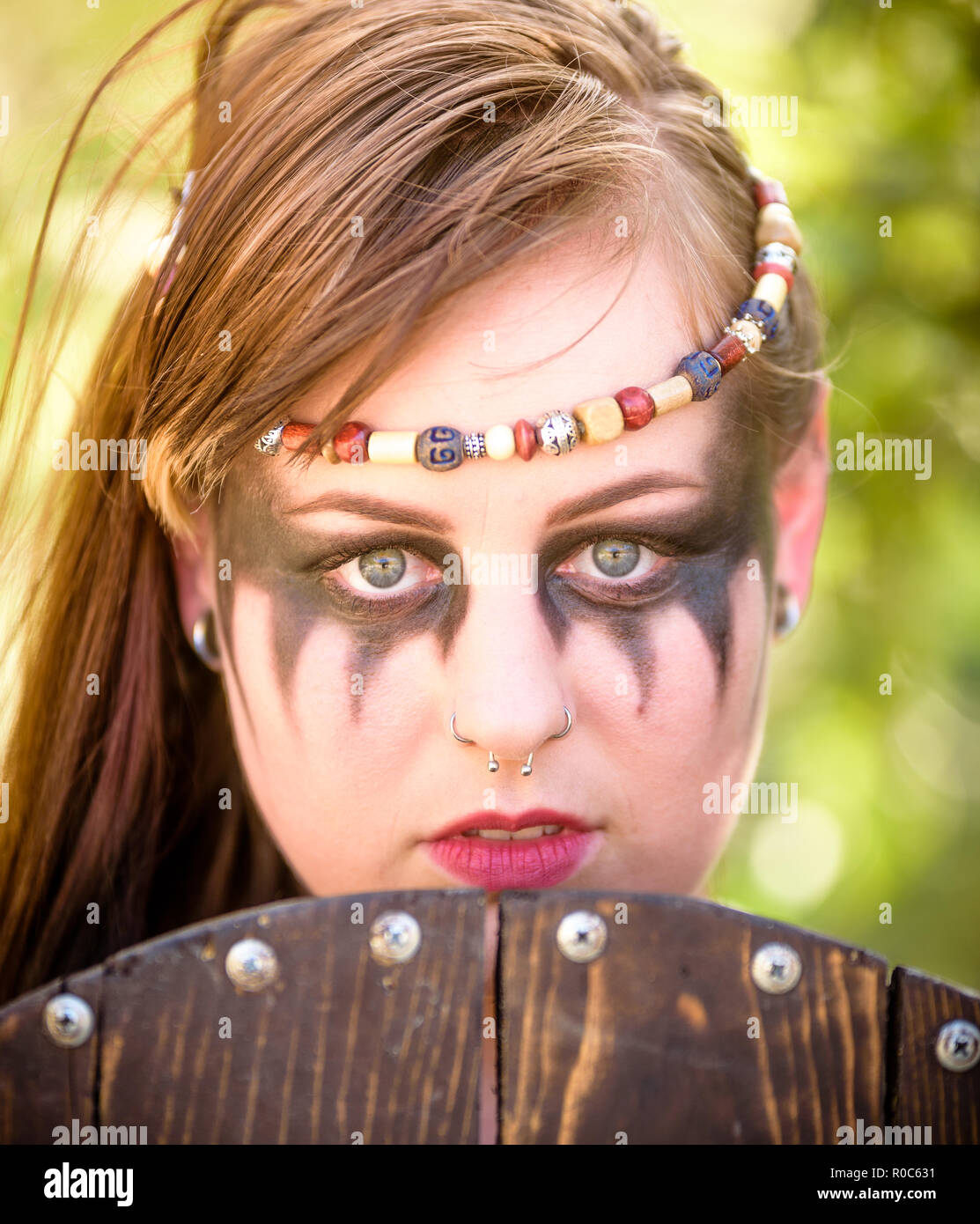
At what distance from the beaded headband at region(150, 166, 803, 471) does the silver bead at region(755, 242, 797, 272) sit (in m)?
0.12

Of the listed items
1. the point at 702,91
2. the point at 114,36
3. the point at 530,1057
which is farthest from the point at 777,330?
the point at 114,36

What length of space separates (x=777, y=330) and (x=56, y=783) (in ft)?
3.89

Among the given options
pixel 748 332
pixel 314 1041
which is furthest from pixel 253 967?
pixel 748 332

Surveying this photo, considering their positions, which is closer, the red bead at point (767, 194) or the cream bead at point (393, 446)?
the cream bead at point (393, 446)

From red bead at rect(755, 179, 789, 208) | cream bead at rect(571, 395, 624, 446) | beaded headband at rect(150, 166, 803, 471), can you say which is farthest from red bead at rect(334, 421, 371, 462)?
red bead at rect(755, 179, 789, 208)

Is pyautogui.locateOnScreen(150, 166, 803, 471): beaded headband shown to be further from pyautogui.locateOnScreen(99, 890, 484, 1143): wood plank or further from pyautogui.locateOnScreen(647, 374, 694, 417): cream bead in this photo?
pyautogui.locateOnScreen(99, 890, 484, 1143): wood plank

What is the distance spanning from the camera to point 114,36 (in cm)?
229

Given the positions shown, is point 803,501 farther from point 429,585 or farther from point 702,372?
point 429,585

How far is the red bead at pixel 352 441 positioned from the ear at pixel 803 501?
63cm

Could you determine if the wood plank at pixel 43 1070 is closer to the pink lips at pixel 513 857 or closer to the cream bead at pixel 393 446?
the pink lips at pixel 513 857

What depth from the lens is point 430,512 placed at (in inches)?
52.2

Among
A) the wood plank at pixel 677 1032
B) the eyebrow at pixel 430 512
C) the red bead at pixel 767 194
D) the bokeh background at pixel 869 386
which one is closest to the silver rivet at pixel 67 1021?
the wood plank at pixel 677 1032

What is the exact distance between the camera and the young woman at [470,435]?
1.32 metres

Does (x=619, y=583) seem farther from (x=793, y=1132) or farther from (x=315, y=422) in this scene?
(x=793, y=1132)
